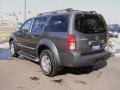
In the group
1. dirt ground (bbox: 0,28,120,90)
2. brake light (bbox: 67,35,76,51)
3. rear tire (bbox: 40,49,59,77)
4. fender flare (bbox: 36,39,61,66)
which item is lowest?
dirt ground (bbox: 0,28,120,90)

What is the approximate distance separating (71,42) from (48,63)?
1.26m

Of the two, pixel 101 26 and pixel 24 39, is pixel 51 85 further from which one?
pixel 24 39

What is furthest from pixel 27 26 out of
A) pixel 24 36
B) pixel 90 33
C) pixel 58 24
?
pixel 90 33

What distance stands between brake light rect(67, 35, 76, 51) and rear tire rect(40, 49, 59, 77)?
780mm

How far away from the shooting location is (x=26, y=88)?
6629 mm

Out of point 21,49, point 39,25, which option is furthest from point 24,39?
point 39,25

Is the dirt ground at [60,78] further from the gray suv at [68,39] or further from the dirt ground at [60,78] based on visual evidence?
the gray suv at [68,39]

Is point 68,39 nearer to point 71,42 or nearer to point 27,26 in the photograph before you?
point 71,42

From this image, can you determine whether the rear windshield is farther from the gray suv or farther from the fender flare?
the fender flare

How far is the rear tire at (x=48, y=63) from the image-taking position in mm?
7652

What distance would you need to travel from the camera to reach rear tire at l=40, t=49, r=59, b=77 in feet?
25.1

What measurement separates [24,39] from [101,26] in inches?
122

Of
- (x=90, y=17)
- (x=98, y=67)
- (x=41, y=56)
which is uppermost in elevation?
(x=90, y=17)

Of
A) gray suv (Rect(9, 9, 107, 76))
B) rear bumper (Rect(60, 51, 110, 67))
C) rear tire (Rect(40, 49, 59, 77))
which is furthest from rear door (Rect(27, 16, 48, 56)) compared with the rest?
rear bumper (Rect(60, 51, 110, 67))
